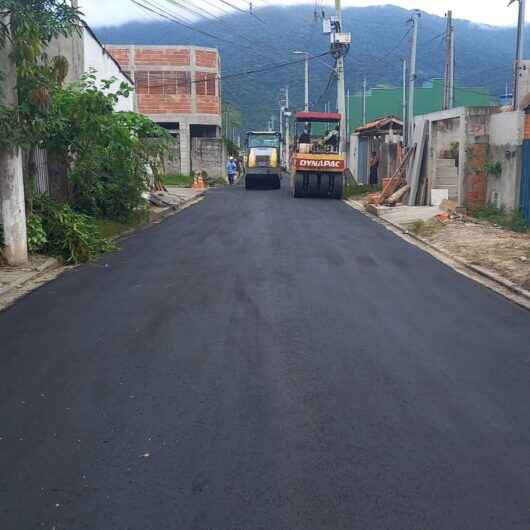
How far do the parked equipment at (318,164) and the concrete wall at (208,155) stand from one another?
21203 millimetres

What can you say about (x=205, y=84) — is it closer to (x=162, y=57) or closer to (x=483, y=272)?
(x=162, y=57)

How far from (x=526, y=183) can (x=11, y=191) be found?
1171cm

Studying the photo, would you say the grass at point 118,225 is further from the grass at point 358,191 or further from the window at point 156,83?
the window at point 156,83

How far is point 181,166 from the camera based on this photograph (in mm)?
54688

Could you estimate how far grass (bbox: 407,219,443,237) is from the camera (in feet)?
58.0

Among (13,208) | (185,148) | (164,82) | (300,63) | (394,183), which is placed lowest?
(394,183)

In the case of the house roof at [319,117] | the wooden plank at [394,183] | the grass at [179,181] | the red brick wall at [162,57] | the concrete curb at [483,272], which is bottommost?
the concrete curb at [483,272]

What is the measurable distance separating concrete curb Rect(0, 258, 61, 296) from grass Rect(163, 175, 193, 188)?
102 ft

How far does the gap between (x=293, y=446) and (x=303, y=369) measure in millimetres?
1698

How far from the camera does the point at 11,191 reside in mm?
11992

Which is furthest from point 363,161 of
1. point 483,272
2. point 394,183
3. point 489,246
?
point 483,272

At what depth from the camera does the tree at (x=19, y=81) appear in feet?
36.2

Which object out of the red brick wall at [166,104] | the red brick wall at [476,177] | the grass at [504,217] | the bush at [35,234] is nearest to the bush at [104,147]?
the bush at [35,234]

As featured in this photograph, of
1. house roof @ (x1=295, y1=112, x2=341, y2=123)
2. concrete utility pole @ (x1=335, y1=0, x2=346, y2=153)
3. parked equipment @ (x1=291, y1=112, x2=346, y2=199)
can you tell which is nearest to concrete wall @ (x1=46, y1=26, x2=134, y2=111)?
parked equipment @ (x1=291, y1=112, x2=346, y2=199)
